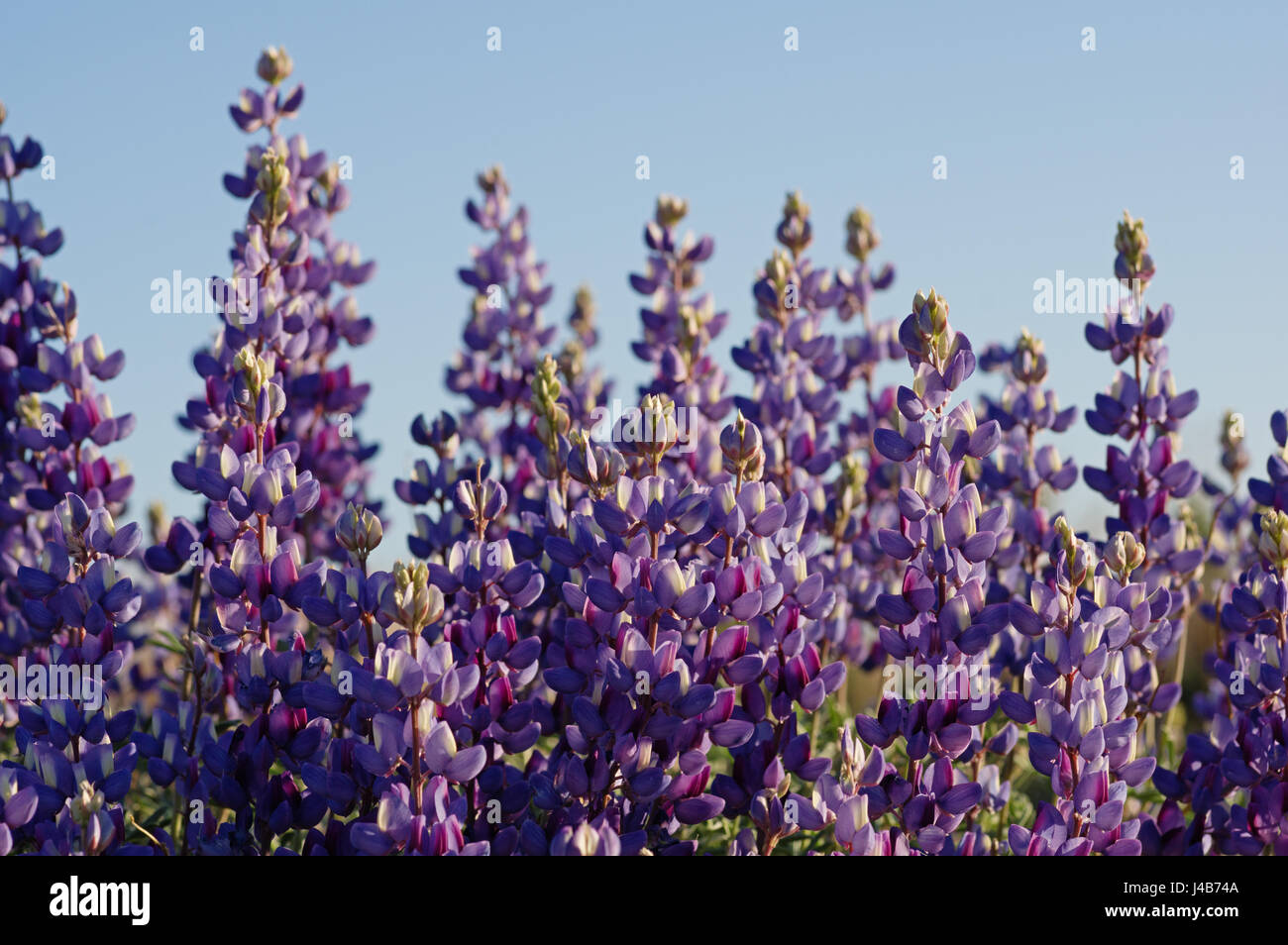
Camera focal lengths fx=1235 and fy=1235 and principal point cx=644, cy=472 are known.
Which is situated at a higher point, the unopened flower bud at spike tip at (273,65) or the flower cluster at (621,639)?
the unopened flower bud at spike tip at (273,65)

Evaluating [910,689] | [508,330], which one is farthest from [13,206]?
[910,689]

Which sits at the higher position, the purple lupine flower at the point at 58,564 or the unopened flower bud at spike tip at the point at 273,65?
the unopened flower bud at spike tip at the point at 273,65

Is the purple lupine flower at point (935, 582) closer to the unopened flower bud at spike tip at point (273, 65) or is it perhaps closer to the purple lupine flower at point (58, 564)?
the purple lupine flower at point (58, 564)

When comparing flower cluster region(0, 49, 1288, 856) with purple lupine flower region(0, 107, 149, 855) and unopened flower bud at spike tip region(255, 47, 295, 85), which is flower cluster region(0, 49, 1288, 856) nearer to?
purple lupine flower region(0, 107, 149, 855)

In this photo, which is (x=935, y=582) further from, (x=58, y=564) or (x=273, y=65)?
(x=273, y=65)

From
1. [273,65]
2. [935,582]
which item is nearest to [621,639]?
[935,582]

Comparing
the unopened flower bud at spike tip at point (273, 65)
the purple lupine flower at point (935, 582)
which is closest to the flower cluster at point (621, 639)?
the purple lupine flower at point (935, 582)

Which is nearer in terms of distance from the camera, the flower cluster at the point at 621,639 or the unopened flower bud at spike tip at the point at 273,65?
the flower cluster at the point at 621,639

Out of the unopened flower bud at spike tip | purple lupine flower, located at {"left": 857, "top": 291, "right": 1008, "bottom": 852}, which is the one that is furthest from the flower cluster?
the unopened flower bud at spike tip

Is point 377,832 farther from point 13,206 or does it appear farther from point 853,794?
point 13,206

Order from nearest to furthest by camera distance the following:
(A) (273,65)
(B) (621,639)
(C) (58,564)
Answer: (B) (621,639) → (C) (58,564) → (A) (273,65)

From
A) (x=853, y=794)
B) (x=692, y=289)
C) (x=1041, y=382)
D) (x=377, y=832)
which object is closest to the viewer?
(x=377, y=832)

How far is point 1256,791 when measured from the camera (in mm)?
3230
